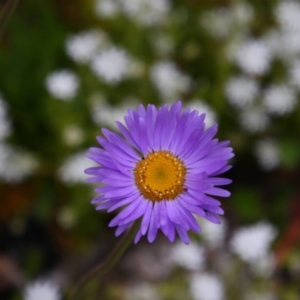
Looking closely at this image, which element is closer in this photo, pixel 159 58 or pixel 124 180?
pixel 124 180

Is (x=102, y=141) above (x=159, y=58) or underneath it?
underneath

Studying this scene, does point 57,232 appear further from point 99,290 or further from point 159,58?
point 159,58

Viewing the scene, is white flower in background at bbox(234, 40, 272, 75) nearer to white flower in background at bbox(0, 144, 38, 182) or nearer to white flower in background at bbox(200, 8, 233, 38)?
white flower in background at bbox(200, 8, 233, 38)

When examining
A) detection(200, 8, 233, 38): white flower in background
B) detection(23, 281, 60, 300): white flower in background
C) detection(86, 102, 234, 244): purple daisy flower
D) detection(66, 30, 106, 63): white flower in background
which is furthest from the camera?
detection(200, 8, 233, 38): white flower in background

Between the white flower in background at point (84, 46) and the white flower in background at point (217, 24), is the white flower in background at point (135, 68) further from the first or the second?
the white flower in background at point (217, 24)

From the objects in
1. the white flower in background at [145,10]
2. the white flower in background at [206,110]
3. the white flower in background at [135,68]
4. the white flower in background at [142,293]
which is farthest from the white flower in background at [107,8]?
the white flower in background at [142,293]

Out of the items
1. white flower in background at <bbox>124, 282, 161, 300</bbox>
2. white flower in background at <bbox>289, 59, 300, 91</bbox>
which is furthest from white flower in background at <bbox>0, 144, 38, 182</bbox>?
white flower in background at <bbox>289, 59, 300, 91</bbox>

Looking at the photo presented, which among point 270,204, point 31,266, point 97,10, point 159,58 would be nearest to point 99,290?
point 31,266
